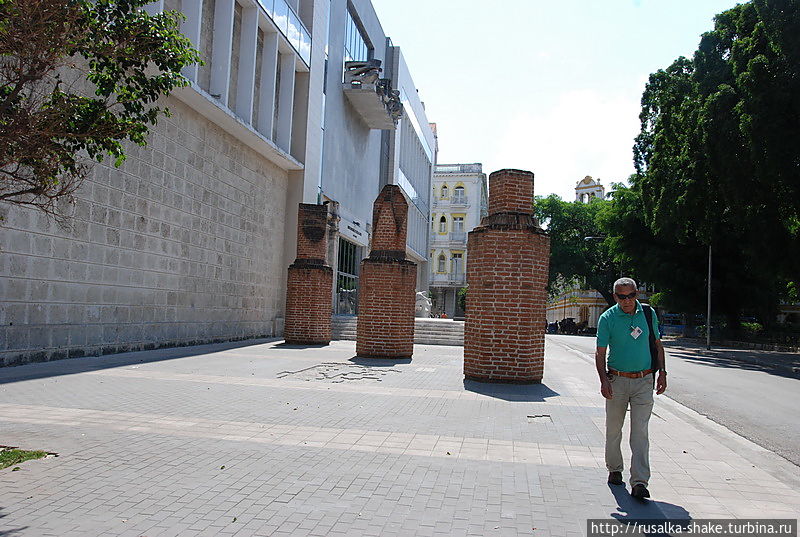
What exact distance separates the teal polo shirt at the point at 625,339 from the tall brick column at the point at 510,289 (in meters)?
5.30

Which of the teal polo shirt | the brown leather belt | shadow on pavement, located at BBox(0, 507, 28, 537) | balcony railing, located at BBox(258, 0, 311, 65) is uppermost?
balcony railing, located at BBox(258, 0, 311, 65)

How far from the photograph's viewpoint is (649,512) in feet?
14.4

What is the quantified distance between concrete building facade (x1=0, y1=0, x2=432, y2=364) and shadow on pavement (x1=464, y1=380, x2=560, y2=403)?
6.81 meters

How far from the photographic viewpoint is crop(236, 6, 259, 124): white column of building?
64.8ft

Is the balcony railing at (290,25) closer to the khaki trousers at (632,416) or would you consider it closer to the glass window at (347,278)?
the glass window at (347,278)

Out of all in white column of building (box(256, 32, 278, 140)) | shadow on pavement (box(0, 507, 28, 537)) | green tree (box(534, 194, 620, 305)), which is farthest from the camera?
green tree (box(534, 194, 620, 305))

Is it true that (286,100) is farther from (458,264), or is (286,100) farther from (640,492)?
(458,264)

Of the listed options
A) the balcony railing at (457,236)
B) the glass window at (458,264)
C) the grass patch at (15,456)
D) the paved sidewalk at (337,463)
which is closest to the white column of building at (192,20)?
the paved sidewalk at (337,463)

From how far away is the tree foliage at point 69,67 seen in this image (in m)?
4.21

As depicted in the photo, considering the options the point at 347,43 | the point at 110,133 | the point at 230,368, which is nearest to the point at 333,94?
the point at 347,43

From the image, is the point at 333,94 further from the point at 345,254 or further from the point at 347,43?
the point at 345,254

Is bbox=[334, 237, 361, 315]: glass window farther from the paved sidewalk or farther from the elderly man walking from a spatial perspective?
the elderly man walking

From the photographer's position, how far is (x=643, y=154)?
119 ft

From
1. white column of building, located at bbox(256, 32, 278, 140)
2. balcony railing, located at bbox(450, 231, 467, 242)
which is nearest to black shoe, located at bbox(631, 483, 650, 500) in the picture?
white column of building, located at bbox(256, 32, 278, 140)
